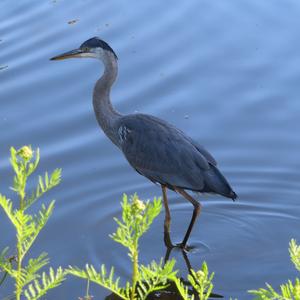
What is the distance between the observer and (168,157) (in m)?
6.21

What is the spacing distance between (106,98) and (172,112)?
1.19 meters

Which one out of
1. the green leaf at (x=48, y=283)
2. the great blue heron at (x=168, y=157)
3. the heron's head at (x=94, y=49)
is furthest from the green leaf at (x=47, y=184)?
the heron's head at (x=94, y=49)

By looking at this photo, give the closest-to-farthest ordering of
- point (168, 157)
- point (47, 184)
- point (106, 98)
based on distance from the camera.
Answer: point (47, 184), point (168, 157), point (106, 98)

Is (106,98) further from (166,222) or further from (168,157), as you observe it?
(166,222)

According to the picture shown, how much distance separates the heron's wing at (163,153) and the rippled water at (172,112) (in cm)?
49

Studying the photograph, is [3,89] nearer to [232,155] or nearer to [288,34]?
[232,155]

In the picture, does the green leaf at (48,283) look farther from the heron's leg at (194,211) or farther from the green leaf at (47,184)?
the heron's leg at (194,211)

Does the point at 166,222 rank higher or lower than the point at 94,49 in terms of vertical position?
lower

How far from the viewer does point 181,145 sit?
617 centimetres

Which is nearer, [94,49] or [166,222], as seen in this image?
[166,222]

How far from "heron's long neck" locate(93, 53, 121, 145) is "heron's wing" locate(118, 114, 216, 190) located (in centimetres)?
28

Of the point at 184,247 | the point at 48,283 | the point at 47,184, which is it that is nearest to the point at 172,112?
the point at 184,247

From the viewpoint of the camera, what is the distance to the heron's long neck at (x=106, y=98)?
22.4 feet

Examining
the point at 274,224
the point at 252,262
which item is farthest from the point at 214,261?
the point at 274,224
